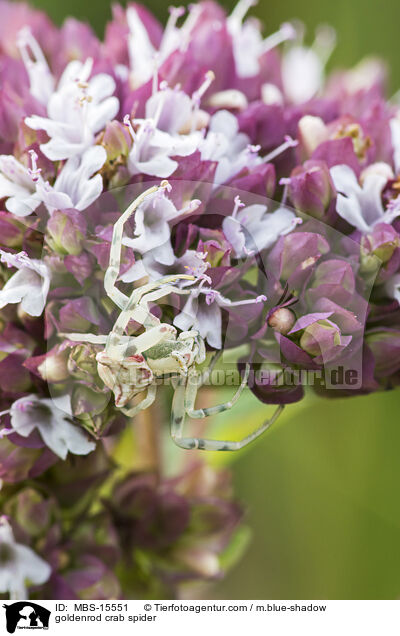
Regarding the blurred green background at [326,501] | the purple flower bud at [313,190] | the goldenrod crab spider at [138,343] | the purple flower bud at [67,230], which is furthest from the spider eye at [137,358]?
the blurred green background at [326,501]

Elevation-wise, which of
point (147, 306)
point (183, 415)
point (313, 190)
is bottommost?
point (183, 415)

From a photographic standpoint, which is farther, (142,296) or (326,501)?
(326,501)

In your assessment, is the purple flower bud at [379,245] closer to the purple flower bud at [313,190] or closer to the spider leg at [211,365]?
the purple flower bud at [313,190]

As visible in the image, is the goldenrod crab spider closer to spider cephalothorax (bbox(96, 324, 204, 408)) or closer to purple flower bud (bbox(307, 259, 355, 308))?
spider cephalothorax (bbox(96, 324, 204, 408))
